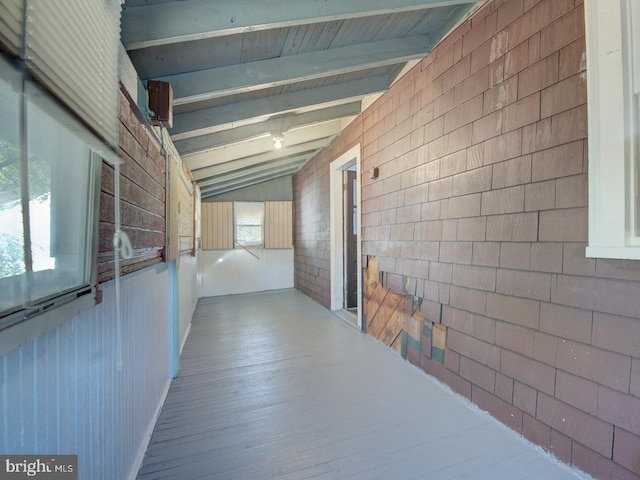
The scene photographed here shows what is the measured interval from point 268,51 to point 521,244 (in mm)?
2207

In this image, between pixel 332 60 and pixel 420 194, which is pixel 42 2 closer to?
pixel 332 60

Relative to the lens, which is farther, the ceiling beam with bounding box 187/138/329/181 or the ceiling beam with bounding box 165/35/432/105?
the ceiling beam with bounding box 187/138/329/181

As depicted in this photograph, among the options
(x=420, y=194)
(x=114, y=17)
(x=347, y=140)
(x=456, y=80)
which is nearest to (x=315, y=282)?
(x=347, y=140)

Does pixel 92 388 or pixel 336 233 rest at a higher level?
pixel 336 233

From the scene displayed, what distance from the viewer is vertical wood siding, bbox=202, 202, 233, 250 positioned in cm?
640

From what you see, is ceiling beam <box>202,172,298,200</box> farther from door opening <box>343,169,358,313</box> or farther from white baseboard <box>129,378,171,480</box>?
white baseboard <box>129,378,171,480</box>

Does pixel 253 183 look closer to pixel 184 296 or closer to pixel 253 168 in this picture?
pixel 253 168

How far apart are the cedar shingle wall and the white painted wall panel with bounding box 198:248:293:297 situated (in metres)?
4.58

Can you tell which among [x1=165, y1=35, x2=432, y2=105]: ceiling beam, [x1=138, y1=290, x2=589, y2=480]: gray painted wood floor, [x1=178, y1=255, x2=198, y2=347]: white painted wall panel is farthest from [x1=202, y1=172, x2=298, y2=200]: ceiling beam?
[x1=165, y1=35, x2=432, y2=105]: ceiling beam

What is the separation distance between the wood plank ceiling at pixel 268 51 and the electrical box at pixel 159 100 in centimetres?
19

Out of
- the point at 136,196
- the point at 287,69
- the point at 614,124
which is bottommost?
the point at 136,196

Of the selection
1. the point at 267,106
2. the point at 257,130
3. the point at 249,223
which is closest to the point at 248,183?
the point at 249,223

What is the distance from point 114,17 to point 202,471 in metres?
2.13

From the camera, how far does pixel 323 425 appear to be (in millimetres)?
1907
